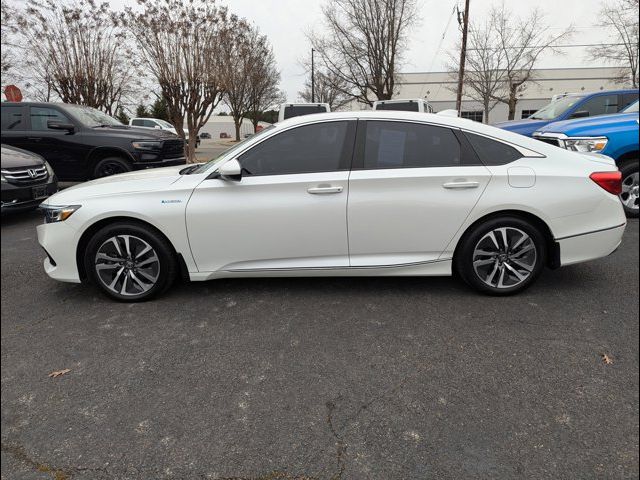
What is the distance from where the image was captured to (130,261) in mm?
3326

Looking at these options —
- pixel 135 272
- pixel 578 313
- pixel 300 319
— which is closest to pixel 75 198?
pixel 135 272

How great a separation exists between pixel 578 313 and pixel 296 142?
8.10ft

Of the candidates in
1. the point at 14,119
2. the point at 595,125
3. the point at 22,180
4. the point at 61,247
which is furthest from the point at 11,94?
the point at 595,125

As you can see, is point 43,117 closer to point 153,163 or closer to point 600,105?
point 153,163

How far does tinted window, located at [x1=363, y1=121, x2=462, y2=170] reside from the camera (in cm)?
332

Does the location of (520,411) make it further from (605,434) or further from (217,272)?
(217,272)

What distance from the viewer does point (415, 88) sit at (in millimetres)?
44094

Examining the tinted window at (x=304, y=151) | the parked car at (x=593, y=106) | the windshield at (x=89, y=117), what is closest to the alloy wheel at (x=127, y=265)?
the tinted window at (x=304, y=151)

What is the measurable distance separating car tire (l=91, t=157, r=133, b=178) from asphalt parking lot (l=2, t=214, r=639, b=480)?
14.5 ft

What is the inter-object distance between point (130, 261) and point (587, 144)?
5620mm

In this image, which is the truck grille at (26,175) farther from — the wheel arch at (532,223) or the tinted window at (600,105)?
the tinted window at (600,105)

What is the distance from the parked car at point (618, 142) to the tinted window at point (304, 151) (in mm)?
3846

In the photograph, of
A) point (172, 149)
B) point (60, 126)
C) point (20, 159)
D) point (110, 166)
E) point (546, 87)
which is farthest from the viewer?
point (546, 87)

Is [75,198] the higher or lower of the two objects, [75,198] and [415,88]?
the lower
